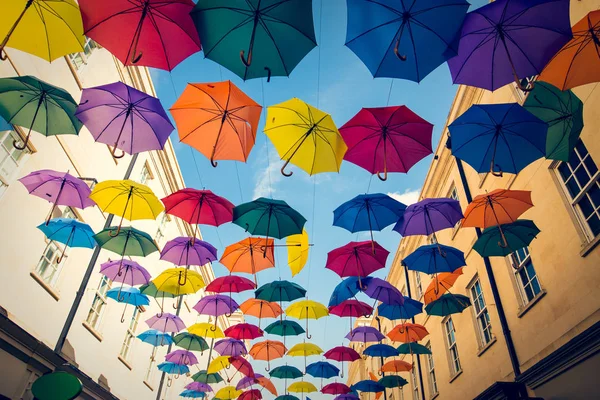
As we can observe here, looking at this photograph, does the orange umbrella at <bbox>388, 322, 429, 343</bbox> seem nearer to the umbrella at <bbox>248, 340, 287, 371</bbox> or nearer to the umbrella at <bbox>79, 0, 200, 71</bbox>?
the umbrella at <bbox>248, 340, 287, 371</bbox>

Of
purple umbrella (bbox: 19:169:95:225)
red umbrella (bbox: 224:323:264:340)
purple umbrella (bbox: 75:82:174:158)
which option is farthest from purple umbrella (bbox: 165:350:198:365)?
purple umbrella (bbox: 75:82:174:158)

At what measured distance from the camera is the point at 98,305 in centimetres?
1377

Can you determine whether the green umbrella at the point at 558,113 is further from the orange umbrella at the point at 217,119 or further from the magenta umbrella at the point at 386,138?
the orange umbrella at the point at 217,119

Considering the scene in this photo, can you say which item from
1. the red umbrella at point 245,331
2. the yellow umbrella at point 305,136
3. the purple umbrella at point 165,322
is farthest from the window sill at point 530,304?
the purple umbrella at point 165,322

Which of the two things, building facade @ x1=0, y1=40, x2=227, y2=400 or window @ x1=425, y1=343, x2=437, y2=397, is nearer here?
building facade @ x1=0, y1=40, x2=227, y2=400

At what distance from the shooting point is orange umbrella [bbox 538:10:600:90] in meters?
6.05

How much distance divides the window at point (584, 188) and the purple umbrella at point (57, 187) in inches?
435

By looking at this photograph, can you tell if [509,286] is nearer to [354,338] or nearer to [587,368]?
[587,368]

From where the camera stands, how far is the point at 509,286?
10.6 meters

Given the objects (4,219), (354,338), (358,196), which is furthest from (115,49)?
(354,338)

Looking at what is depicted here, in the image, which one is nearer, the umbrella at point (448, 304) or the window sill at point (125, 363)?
the umbrella at point (448, 304)

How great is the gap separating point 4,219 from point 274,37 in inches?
292

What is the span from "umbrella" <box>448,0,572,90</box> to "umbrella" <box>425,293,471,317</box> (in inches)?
281

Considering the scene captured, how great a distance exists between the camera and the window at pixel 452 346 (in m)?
13.9
